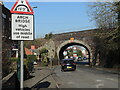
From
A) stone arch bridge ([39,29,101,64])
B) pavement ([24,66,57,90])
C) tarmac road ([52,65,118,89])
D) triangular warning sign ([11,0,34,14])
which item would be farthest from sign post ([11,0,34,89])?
stone arch bridge ([39,29,101,64])

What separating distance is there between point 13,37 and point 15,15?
629mm

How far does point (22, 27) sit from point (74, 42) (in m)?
40.7

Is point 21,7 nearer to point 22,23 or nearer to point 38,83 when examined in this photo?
point 22,23

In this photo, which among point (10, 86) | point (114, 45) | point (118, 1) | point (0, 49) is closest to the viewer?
point (10, 86)

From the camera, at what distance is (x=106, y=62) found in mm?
34562

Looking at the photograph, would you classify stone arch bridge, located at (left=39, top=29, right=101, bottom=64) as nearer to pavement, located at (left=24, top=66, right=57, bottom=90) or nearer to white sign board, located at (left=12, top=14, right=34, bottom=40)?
pavement, located at (left=24, top=66, right=57, bottom=90)

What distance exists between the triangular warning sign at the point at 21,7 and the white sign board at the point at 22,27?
0.39 ft

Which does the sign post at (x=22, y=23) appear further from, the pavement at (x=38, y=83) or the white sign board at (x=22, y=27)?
the pavement at (x=38, y=83)

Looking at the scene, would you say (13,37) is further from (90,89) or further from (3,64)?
(90,89)

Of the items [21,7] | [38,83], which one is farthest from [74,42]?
[21,7]

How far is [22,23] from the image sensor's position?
5.59 meters

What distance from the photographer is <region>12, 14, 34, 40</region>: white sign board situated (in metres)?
5.50

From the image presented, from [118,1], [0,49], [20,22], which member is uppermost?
[118,1]

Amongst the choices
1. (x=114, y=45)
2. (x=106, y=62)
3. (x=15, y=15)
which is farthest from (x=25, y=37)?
(x=106, y=62)
